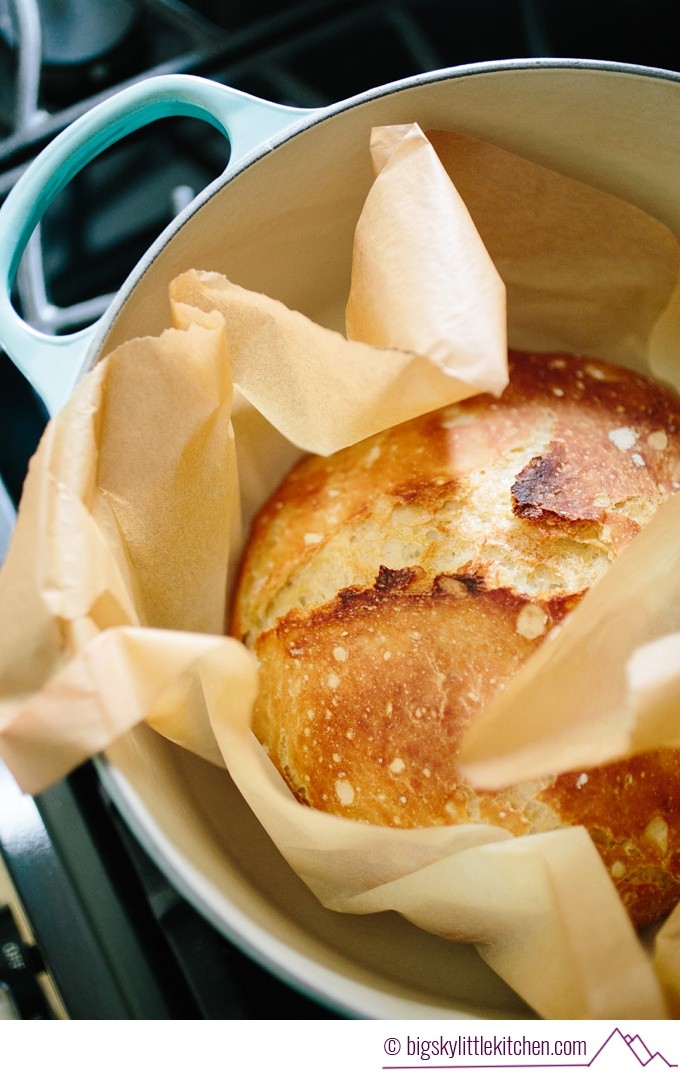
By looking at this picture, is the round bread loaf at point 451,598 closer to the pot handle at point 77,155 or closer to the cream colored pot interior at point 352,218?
the cream colored pot interior at point 352,218

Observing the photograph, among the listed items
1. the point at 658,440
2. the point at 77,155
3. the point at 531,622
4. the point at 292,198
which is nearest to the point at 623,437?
the point at 658,440

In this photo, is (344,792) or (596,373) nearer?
(344,792)

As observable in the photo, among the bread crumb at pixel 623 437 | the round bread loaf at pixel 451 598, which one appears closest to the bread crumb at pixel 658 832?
the round bread loaf at pixel 451 598

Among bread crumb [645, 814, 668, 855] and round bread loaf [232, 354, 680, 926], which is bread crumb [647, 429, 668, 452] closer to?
round bread loaf [232, 354, 680, 926]

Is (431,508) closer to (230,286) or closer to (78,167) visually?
(230,286)

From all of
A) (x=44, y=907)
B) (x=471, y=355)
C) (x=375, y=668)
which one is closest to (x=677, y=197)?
(x=471, y=355)
